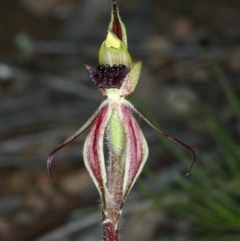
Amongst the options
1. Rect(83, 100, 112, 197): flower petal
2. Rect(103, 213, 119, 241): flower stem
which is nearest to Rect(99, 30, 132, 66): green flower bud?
Rect(83, 100, 112, 197): flower petal

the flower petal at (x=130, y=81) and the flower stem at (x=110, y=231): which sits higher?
the flower petal at (x=130, y=81)

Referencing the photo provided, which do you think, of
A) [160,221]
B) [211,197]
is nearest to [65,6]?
[160,221]

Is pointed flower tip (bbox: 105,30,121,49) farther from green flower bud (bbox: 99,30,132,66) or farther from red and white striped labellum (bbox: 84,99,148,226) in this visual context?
red and white striped labellum (bbox: 84,99,148,226)

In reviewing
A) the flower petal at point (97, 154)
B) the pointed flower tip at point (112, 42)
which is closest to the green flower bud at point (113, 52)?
the pointed flower tip at point (112, 42)

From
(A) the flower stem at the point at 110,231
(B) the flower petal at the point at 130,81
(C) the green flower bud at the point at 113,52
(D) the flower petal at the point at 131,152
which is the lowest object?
(A) the flower stem at the point at 110,231

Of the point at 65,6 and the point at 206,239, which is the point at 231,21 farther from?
the point at 206,239

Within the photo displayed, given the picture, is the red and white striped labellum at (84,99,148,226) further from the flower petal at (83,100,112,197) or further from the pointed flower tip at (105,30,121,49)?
the pointed flower tip at (105,30,121,49)

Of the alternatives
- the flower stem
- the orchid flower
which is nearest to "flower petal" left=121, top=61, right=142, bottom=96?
the orchid flower

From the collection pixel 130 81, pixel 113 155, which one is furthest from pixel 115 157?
pixel 130 81

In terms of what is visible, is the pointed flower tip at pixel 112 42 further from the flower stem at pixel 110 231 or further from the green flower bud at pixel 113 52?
the flower stem at pixel 110 231

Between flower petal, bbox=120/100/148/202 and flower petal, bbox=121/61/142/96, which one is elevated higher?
flower petal, bbox=121/61/142/96

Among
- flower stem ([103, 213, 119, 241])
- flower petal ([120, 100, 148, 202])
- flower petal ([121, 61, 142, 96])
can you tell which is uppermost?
flower petal ([121, 61, 142, 96])
